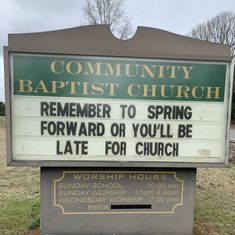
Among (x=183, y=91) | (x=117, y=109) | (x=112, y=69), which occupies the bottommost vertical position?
(x=117, y=109)

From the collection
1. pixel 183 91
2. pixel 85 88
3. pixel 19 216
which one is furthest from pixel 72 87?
pixel 19 216

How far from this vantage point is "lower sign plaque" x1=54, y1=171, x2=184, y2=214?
153 inches

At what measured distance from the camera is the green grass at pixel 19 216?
423cm

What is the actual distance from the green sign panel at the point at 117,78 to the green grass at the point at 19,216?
1.91 m

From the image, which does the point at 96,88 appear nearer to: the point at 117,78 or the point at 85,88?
the point at 85,88

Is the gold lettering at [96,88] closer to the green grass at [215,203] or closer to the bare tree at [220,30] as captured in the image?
the green grass at [215,203]

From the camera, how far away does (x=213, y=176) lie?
7.32m

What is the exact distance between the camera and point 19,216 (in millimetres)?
4617

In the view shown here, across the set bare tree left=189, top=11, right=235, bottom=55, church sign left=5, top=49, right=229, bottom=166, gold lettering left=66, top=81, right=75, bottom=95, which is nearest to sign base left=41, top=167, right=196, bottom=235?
church sign left=5, top=49, right=229, bottom=166

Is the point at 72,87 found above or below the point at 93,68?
below

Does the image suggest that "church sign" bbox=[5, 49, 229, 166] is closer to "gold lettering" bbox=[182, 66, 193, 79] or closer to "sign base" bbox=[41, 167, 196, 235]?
"gold lettering" bbox=[182, 66, 193, 79]

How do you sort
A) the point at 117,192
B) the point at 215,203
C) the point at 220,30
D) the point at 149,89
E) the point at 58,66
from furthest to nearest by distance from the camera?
the point at 220,30
the point at 215,203
the point at 117,192
the point at 149,89
the point at 58,66

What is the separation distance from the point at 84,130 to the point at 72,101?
0.36m

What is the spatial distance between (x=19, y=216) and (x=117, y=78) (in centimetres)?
258
